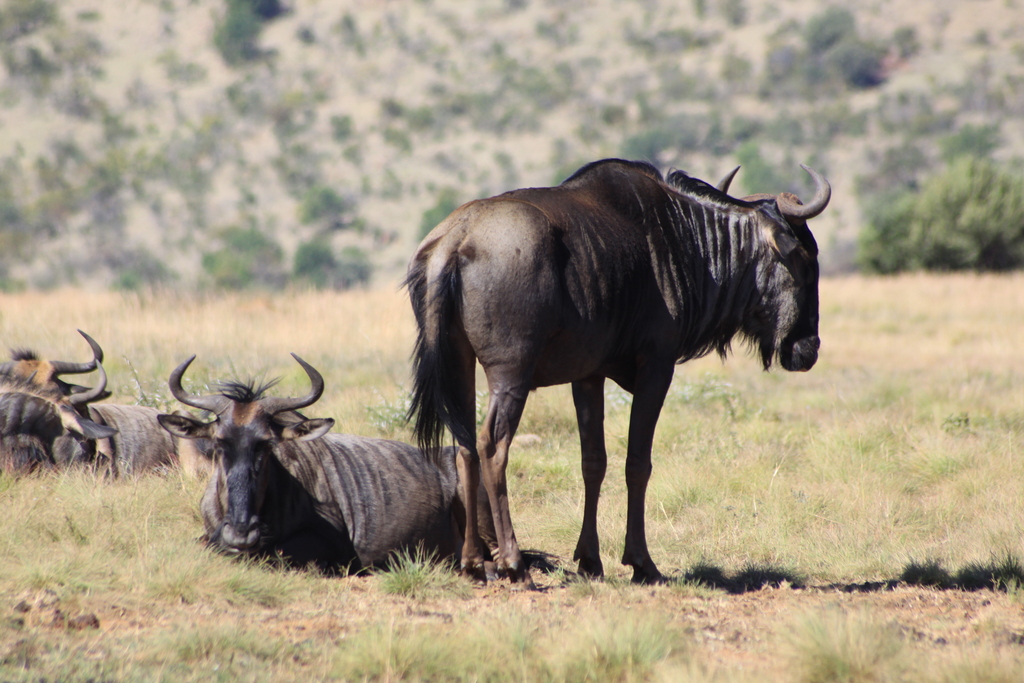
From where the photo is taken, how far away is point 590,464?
5598mm

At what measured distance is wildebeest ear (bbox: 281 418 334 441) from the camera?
5.65 meters

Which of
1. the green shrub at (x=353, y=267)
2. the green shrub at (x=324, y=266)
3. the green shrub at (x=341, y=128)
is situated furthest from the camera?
the green shrub at (x=341, y=128)

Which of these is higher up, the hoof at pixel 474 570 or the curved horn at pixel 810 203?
the curved horn at pixel 810 203

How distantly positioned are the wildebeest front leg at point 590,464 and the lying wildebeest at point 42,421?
358 cm

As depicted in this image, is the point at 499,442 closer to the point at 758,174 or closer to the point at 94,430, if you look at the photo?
the point at 94,430

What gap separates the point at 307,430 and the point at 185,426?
2.28 ft

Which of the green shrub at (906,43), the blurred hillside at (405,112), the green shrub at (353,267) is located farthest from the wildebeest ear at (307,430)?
the green shrub at (906,43)

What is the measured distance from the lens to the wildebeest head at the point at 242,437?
531 cm

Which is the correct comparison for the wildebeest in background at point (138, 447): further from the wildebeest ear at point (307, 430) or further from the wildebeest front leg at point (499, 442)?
the wildebeest front leg at point (499, 442)

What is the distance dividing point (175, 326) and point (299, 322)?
2238 mm

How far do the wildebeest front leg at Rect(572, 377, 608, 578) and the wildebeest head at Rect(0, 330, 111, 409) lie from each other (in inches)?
163

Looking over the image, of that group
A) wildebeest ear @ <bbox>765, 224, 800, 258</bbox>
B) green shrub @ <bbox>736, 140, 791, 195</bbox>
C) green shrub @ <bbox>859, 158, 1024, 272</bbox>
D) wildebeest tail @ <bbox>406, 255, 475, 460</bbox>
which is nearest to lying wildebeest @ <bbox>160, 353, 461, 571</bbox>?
wildebeest tail @ <bbox>406, 255, 475, 460</bbox>

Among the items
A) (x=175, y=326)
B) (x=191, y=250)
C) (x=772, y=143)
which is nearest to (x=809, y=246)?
(x=175, y=326)

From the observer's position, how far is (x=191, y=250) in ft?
179
